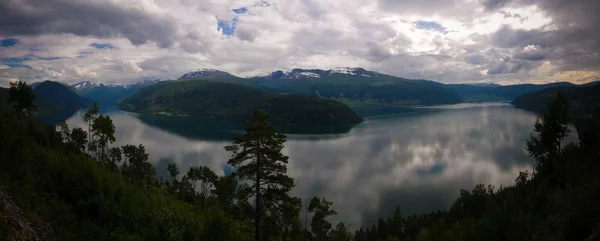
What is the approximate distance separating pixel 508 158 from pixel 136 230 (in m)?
122

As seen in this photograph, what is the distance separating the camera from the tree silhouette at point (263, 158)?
23516mm

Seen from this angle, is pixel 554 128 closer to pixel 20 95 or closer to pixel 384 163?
pixel 384 163

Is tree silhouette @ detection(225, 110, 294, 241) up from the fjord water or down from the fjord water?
up

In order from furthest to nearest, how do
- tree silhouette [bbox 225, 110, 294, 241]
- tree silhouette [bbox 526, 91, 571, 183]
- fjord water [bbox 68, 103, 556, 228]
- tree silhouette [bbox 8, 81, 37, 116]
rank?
fjord water [bbox 68, 103, 556, 228] < tree silhouette [bbox 8, 81, 37, 116] < tree silhouette [bbox 526, 91, 571, 183] < tree silhouette [bbox 225, 110, 294, 241]

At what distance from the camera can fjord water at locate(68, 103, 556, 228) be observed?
258 feet

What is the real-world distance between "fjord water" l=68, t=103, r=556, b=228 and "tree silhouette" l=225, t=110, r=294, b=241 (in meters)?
46.9

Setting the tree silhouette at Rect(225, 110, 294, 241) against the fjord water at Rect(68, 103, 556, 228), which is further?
the fjord water at Rect(68, 103, 556, 228)

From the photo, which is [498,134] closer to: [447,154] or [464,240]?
[447,154]

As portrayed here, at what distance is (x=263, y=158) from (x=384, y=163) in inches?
3748

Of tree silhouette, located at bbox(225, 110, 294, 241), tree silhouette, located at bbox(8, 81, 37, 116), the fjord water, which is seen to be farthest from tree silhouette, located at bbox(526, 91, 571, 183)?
tree silhouette, located at bbox(8, 81, 37, 116)

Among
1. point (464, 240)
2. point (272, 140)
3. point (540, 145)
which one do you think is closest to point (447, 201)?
point (540, 145)

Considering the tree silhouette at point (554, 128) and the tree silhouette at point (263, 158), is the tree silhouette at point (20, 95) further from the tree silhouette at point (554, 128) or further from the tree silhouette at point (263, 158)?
the tree silhouette at point (554, 128)

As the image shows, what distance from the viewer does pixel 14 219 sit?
570 cm

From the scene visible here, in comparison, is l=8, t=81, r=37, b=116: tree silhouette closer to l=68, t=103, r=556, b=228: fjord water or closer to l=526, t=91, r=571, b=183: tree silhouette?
l=68, t=103, r=556, b=228: fjord water
